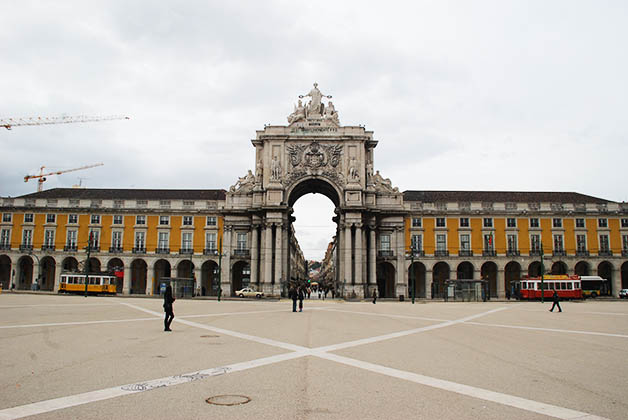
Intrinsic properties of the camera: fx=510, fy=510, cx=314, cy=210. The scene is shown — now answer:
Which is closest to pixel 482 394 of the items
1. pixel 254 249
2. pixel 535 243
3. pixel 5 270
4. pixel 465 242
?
pixel 254 249

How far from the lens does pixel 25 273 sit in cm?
7362

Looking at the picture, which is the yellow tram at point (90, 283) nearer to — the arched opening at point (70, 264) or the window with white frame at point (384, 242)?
the arched opening at point (70, 264)

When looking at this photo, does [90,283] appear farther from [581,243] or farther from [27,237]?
[581,243]

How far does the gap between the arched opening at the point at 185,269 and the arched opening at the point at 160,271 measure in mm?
1474

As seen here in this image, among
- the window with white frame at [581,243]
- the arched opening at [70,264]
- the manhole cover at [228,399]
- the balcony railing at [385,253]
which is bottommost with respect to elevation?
the manhole cover at [228,399]

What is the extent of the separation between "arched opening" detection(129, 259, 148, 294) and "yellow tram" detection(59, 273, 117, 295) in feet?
37.8

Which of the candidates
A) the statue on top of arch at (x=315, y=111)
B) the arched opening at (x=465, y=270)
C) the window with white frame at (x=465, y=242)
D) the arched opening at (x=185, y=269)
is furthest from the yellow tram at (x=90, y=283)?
the arched opening at (x=465, y=270)

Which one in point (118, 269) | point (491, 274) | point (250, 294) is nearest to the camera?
point (250, 294)

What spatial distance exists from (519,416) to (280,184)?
60.9 meters

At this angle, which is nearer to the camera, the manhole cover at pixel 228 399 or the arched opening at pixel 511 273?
the manhole cover at pixel 228 399

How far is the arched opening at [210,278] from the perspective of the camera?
7238cm

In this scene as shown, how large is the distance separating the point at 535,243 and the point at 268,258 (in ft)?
121

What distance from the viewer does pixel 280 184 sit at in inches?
2689

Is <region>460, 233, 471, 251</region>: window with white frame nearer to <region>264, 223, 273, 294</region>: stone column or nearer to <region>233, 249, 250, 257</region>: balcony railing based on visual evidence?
<region>264, 223, 273, 294</region>: stone column
